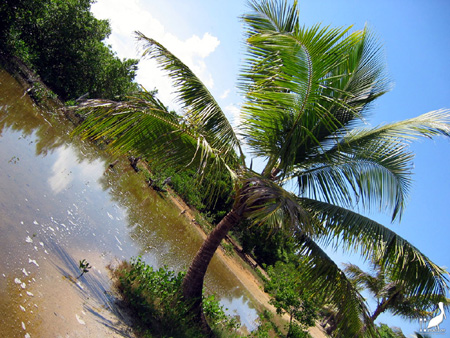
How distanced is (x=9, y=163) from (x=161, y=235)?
504 cm

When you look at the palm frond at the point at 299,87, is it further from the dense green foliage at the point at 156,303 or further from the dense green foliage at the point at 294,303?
the dense green foliage at the point at 294,303

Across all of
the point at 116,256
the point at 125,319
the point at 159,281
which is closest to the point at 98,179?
the point at 116,256

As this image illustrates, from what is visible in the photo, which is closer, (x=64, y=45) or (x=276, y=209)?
(x=276, y=209)

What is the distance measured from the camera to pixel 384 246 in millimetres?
5230

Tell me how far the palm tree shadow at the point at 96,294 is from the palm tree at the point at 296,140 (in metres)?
1.33

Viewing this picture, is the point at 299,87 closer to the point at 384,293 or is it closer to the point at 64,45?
the point at 384,293

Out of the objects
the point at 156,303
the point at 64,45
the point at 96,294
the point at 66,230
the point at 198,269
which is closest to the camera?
the point at 96,294

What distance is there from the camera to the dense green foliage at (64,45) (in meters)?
18.7

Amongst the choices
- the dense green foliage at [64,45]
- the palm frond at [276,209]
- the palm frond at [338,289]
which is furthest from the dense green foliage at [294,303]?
the dense green foliage at [64,45]

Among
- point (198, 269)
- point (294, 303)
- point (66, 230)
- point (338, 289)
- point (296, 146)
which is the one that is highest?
point (296, 146)

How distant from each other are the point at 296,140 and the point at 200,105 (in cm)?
176

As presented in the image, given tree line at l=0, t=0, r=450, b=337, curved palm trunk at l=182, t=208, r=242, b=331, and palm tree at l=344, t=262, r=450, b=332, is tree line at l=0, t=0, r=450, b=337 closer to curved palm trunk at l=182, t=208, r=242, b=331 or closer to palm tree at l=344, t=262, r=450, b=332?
curved palm trunk at l=182, t=208, r=242, b=331

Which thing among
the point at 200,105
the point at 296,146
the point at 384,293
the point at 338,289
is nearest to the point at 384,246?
the point at 338,289

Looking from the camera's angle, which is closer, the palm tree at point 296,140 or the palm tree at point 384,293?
the palm tree at point 296,140
